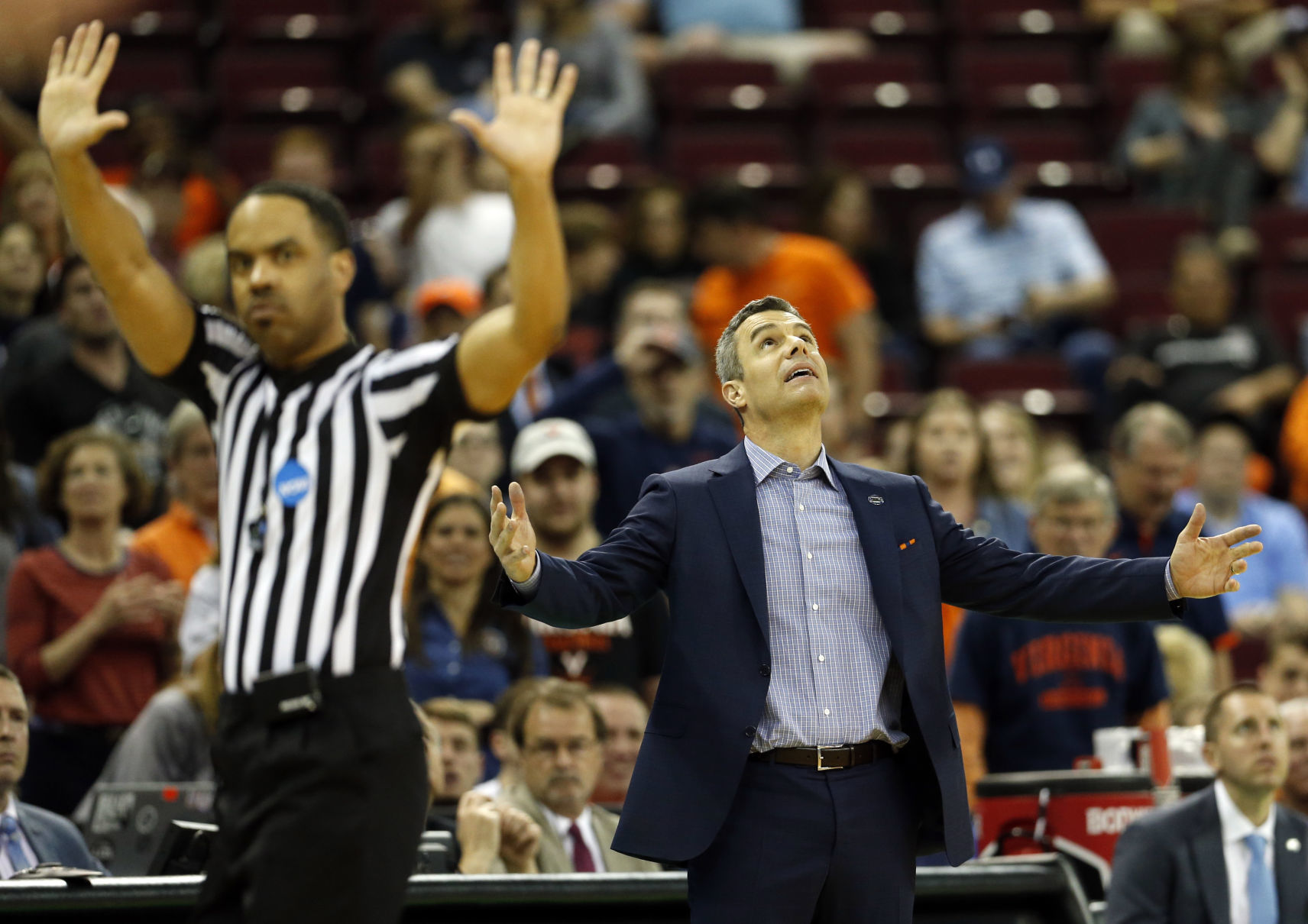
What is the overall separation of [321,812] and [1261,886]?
300cm

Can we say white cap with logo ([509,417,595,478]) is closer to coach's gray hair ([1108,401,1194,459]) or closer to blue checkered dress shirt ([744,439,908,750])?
coach's gray hair ([1108,401,1194,459])

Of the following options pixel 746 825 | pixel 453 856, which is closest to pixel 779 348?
pixel 746 825

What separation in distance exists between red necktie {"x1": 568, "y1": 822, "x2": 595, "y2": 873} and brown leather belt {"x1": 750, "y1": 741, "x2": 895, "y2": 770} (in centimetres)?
195

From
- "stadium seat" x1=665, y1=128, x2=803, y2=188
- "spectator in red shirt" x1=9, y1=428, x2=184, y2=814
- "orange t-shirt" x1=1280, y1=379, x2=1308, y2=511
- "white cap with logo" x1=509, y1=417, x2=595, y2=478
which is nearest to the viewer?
"spectator in red shirt" x1=9, y1=428, x2=184, y2=814

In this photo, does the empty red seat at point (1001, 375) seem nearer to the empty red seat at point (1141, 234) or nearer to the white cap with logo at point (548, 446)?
the empty red seat at point (1141, 234)

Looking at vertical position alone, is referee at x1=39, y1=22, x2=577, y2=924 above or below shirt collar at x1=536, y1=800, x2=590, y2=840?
above

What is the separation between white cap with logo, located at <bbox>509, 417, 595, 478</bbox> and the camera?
6.21 meters

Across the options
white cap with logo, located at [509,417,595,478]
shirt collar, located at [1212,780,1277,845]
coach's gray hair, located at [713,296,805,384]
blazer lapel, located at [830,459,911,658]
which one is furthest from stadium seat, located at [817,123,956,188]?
blazer lapel, located at [830,459,911,658]

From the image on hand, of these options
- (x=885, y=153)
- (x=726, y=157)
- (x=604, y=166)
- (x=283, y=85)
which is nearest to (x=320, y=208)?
(x=604, y=166)

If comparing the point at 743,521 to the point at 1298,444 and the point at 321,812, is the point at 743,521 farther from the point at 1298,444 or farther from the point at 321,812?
the point at 1298,444

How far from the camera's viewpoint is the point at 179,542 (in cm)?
617

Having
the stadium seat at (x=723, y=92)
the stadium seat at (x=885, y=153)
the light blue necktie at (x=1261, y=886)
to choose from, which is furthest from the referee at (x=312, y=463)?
the stadium seat at (x=723, y=92)

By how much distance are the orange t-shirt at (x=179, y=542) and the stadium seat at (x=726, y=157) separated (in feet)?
15.4

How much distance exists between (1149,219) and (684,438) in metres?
Result: 4.51
